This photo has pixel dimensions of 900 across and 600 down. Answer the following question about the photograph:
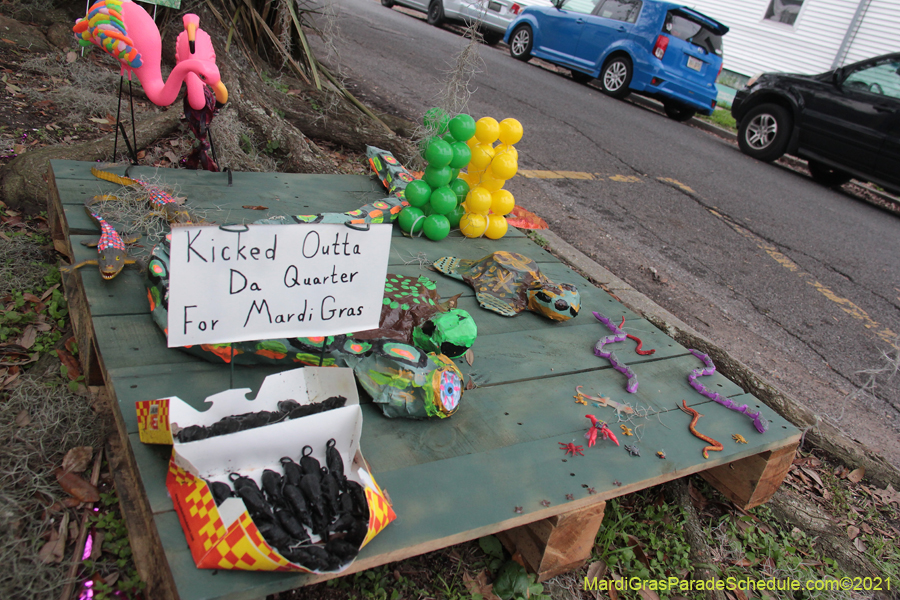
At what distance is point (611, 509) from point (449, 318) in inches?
38.7

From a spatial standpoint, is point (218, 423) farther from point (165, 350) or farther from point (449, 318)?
point (449, 318)

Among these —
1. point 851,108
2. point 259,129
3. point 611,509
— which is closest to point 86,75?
point 259,129

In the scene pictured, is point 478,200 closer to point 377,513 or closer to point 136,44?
point 136,44

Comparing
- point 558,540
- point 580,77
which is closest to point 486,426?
point 558,540

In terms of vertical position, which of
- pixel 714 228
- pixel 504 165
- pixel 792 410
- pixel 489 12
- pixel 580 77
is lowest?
pixel 792 410

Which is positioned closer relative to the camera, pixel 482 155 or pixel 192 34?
pixel 192 34

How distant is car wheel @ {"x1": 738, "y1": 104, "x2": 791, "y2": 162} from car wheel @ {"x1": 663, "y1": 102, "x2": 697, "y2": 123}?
4.35ft

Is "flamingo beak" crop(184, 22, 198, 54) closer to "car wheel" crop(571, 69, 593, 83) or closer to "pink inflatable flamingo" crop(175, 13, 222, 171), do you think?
"pink inflatable flamingo" crop(175, 13, 222, 171)

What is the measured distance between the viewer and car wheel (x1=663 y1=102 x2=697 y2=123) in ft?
31.2

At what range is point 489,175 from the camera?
309 centimetres

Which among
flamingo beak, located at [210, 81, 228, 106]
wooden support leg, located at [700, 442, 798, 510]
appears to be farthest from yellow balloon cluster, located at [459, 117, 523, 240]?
wooden support leg, located at [700, 442, 798, 510]

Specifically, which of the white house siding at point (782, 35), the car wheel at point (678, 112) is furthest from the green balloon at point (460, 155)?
the white house siding at point (782, 35)

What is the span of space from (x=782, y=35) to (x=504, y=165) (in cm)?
1411

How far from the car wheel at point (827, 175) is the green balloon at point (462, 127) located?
712cm
